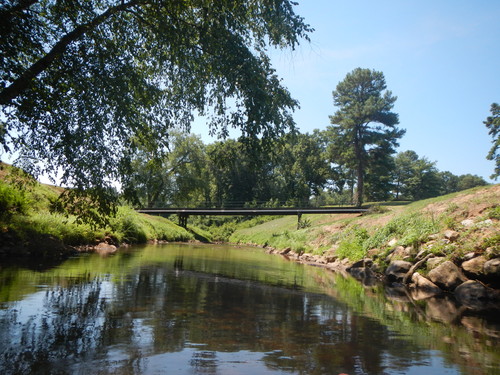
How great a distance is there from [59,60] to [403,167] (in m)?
102

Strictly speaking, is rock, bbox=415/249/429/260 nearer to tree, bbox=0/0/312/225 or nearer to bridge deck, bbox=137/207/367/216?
tree, bbox=0/0/312/225

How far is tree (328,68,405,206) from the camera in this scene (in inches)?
2077

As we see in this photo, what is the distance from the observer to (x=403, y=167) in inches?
3841

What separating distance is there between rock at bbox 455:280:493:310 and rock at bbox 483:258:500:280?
0.39 metres

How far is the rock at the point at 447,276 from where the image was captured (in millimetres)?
11250

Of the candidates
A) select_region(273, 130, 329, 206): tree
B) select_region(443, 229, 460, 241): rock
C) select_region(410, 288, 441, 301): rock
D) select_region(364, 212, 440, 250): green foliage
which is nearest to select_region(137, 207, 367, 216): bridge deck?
select_region(364, 212, 440, 250): green foliage

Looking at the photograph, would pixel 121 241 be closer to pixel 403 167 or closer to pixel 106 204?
pixel 106 204

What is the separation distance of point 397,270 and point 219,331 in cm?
1076

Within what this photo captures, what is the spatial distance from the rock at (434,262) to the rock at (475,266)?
105cm

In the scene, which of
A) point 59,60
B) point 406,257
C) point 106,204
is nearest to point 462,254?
point 406,257

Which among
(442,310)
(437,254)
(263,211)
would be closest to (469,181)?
(263,211)

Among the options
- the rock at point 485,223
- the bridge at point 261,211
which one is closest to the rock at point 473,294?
the rock at point 485,223

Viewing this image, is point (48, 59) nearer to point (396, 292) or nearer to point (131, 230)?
point (396, 292)

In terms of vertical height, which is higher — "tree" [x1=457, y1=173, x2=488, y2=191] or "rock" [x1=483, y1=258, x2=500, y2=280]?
"tree" [x1=457, y1=173, x2=488, y2=191]
